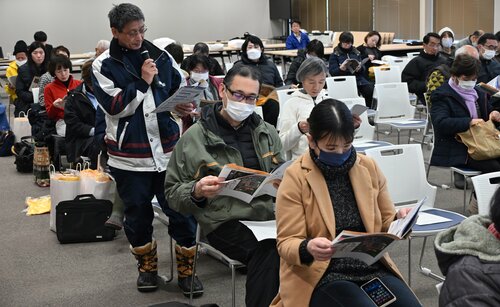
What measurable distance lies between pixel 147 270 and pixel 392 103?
12.6 ft

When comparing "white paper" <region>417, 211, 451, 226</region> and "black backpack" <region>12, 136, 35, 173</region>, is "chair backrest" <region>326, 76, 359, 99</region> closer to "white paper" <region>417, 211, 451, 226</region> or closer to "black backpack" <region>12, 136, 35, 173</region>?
"black backpack" <region>12, 136, 35, 173</region>

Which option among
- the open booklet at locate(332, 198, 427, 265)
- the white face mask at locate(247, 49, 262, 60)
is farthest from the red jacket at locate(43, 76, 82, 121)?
the open booklet at locate(332, 198, 427, 265)

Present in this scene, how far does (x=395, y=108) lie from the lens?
7207 mm

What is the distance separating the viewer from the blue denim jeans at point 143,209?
3912 millimetres

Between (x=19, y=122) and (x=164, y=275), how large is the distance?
4600 mm

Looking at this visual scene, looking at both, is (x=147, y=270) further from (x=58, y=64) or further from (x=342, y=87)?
(x=342, y=87)

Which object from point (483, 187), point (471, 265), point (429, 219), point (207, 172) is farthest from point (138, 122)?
point (471, 265)

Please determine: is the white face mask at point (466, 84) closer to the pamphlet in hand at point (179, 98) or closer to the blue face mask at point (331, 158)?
the pamphlet in hand at point (179, 98)

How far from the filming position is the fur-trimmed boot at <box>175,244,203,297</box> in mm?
4076

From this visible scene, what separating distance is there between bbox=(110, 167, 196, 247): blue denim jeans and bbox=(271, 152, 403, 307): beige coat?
1.45 meters

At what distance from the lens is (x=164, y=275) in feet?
14.7

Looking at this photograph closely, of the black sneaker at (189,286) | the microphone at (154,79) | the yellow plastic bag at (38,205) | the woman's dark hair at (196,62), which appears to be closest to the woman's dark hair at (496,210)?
the microphone at (154,79)

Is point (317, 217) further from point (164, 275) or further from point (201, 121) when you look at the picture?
point (164, 275)

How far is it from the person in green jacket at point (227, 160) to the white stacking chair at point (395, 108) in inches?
147
